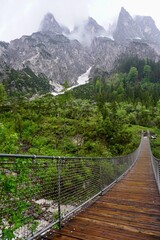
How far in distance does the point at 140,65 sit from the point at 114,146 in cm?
11671

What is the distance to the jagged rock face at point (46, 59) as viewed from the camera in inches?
6417

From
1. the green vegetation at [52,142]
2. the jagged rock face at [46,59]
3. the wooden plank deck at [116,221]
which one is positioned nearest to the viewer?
the green vegetation at [52,142]

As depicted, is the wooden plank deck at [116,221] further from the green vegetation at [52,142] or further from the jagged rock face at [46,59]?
the jagged rock face at [46,59]

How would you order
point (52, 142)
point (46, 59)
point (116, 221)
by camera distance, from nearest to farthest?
point (116, 221), point (52, 142), point (46, 59)

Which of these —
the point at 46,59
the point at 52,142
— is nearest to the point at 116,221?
the point at 52,142

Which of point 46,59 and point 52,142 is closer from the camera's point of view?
point 52,142

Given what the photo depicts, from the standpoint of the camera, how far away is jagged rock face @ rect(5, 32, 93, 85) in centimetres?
16300

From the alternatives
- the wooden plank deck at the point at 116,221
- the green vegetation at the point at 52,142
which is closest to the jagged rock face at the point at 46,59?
the green vegetation at the point at 52,142

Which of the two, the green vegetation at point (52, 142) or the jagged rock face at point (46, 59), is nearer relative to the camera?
the green vegetation at point (52, 142)

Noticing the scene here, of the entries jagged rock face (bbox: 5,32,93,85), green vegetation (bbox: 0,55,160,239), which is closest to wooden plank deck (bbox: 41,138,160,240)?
green vegetation (bbox: 0,55,160,239)

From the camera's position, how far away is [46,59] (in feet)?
A: 554

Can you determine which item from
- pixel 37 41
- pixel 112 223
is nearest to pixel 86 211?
pixel 112 223

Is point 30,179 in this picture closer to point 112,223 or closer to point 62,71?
point 112,223

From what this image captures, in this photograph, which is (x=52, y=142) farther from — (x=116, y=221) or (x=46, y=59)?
(x=46, y=59)
